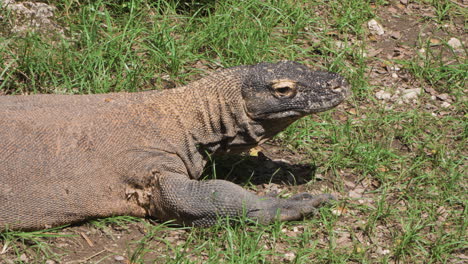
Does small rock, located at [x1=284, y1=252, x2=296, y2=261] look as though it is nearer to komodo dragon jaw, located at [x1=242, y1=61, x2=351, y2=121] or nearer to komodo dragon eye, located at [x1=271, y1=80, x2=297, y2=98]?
komodo dragon jaw, located at [x1=242, y1=61, x2=351, y2=121]

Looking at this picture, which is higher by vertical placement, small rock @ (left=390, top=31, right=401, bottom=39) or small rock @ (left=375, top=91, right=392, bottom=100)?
small rock @ (left=390, top=31, right=401, bottom=39)

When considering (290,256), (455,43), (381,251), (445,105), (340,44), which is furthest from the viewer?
(455,43)

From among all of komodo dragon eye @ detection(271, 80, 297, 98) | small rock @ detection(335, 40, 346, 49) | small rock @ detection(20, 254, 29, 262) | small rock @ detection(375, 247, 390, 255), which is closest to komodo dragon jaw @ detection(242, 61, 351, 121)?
komodo dragon eye @ detection(271, 80, 297, 98)

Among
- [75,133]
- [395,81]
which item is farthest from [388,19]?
[75,133]

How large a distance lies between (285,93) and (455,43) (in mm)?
3587

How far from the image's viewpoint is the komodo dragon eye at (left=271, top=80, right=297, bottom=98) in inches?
231

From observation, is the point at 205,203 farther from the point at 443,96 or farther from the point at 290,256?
the point at 443,96

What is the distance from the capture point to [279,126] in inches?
238

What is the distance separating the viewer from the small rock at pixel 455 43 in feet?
27.9

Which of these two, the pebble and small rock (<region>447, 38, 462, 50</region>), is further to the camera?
small rock (<region>447, 38, 462, 50</region>)

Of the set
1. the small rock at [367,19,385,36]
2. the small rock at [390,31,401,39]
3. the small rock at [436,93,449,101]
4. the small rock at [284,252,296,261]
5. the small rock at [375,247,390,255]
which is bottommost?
the small rock at [436,93,449,101]

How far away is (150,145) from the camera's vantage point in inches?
224

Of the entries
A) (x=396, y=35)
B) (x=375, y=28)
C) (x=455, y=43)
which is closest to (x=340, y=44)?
(x=375, y=28)

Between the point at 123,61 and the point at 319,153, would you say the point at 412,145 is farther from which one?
the point at 123,61
